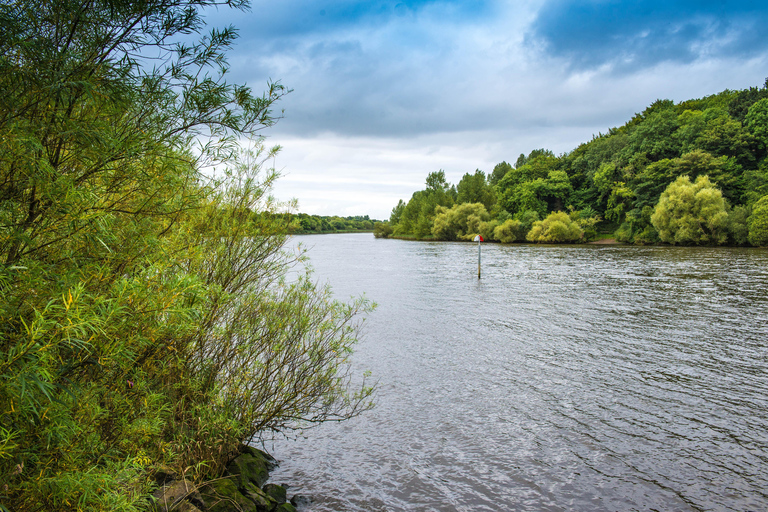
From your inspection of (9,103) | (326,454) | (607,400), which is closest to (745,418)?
(607,400)

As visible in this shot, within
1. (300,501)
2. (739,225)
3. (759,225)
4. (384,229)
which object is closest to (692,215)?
(739,225)

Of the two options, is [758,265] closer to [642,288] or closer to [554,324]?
[642,288]

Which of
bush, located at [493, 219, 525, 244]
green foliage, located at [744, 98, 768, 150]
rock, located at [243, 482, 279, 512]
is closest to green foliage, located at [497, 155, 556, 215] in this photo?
bush, located at [493, 219, 525, 244]

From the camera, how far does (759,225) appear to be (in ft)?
177

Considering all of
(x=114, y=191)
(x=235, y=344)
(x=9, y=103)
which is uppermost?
(x=9, y=103)

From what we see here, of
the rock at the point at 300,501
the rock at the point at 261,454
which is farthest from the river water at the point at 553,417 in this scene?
the rock at the point at 261,454

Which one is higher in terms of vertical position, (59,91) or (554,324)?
(59,91)

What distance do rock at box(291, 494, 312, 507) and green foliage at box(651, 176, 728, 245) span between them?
6916 centimetres

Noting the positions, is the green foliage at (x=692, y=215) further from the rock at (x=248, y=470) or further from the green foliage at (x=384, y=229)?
Answer: the green foliage at (x=384, y=229)

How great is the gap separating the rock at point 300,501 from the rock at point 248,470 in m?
0.61

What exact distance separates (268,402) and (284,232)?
3.30 metres

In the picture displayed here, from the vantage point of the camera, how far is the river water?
24.2 feet

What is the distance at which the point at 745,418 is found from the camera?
977 cm

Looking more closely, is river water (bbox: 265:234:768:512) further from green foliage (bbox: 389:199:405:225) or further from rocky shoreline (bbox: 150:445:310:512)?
green foliage (bbox: 389:199:405:225)
